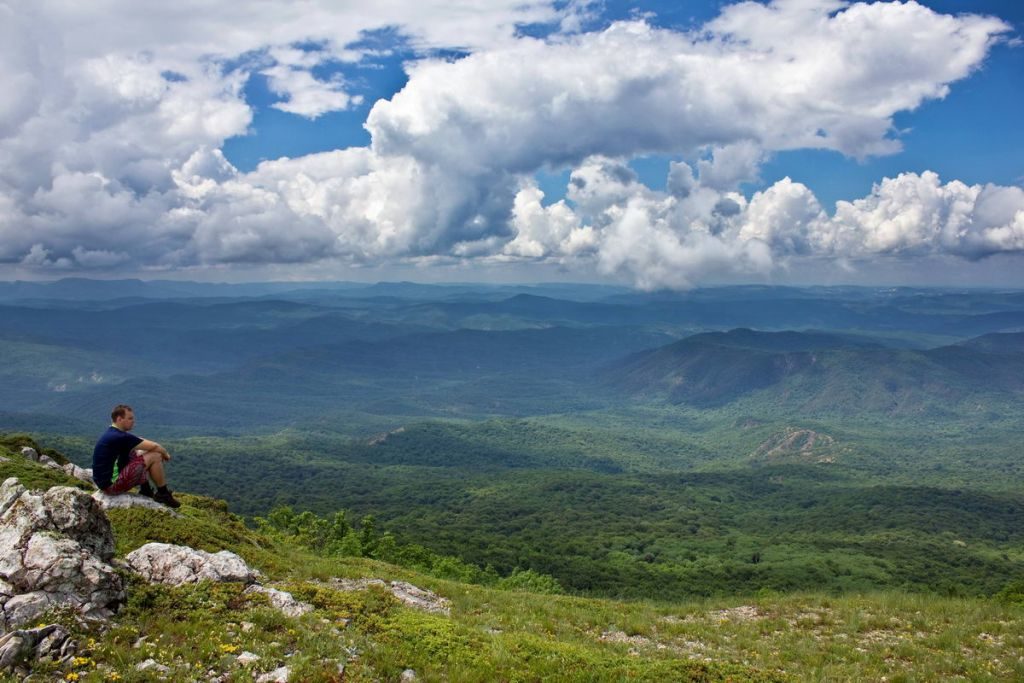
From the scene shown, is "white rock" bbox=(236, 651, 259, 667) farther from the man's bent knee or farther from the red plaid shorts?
the red plaid shorts

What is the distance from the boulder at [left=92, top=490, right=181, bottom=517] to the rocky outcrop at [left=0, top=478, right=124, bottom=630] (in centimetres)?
477

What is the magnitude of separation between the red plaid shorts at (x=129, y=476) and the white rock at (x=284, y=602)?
7.49 m

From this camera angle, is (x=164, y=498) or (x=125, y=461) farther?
(x=164, y=498)

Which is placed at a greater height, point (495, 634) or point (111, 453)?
point (111, 453)

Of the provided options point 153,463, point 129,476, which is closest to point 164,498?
point 129,476

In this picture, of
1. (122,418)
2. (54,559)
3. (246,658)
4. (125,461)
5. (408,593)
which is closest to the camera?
(246,658)

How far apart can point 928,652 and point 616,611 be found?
11978mm

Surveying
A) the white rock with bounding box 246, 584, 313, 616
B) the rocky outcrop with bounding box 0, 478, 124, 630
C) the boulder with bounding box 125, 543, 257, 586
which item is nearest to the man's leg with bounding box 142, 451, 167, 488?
the boulder with bounding box 125, 543, 257, 586

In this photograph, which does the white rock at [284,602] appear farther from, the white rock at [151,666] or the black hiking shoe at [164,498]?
the black hiking shoe at [164,498]

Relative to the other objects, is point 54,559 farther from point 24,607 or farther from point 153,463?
point 153,463

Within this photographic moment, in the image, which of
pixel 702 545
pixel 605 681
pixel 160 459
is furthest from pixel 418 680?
pixel 702 545

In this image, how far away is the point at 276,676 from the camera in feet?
45.9

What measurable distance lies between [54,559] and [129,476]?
26.6 ft

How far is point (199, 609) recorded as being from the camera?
16.8 metres
